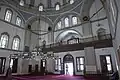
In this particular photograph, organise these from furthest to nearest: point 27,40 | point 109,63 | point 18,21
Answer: point 27,40, point 18,21, point 109,63

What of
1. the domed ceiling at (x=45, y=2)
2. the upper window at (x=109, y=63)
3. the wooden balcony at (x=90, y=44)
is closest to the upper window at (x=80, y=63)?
the wooden balcony at (x=90, y=44)

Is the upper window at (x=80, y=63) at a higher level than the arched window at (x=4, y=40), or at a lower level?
lower

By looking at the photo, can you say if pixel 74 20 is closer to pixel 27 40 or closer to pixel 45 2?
pixel 45 2

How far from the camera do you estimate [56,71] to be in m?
14.0

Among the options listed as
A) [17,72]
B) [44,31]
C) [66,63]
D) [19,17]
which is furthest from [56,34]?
[17,72]

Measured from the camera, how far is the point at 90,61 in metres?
10.6

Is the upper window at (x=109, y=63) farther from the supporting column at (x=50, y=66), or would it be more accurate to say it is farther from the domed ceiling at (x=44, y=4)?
the domed ceiling at (x=44, y=4)

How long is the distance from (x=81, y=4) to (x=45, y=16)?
6181mm

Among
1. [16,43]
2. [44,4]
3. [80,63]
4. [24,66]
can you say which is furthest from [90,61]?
[44,4]

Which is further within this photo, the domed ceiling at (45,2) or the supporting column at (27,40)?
the domed ceiling at (45,2)

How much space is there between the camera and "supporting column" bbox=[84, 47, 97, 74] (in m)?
10.4

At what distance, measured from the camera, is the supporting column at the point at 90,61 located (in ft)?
34.1

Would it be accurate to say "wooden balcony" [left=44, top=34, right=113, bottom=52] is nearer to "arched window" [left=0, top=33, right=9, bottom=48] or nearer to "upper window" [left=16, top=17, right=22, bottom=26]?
"arched window" [left=0, top=33, right=9, bottom=48]

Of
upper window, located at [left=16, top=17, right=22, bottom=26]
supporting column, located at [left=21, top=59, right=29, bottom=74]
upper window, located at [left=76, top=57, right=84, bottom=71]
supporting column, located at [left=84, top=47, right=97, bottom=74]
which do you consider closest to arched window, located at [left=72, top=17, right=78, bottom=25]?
supporting column, located at [left=84, top=47, right=97, bottom=74]
